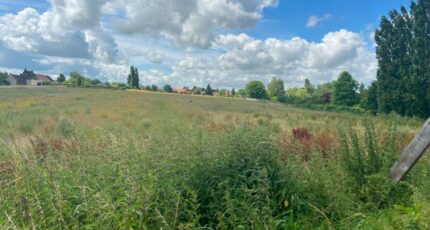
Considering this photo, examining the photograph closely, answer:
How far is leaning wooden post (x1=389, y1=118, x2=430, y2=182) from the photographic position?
3840 mm

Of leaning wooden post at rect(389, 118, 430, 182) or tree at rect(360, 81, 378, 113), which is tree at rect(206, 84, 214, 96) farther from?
leaning wooden post at rect(389, 118, 430, 182)

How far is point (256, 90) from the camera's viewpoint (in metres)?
89.2

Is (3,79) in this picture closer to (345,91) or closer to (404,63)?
(345,91)

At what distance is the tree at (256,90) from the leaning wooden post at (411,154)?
84209 millimetres

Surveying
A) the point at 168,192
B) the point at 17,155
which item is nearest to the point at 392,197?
the point at 168,192

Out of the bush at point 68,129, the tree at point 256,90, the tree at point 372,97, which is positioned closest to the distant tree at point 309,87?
the tree at point 256,90

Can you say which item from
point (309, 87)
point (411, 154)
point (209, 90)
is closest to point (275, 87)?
point (309, 87)

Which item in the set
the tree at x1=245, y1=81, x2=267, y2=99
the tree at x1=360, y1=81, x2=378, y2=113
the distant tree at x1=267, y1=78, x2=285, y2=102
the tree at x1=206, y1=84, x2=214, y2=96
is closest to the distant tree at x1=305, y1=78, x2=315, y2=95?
the distant tree at x1=267, y1=78, x2=285, y2=102

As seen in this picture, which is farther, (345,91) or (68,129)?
(345,91)

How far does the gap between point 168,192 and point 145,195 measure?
0.26 meters

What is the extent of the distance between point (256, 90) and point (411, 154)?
8591cm

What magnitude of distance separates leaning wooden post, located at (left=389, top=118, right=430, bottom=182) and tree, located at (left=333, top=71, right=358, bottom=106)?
5479 cm

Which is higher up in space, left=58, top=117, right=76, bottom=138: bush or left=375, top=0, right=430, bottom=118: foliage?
left=375, top=0, right=430, bottom=118: foliage

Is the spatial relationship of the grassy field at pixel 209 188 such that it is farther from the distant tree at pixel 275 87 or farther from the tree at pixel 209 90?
the distant tree at pixel 275 87
